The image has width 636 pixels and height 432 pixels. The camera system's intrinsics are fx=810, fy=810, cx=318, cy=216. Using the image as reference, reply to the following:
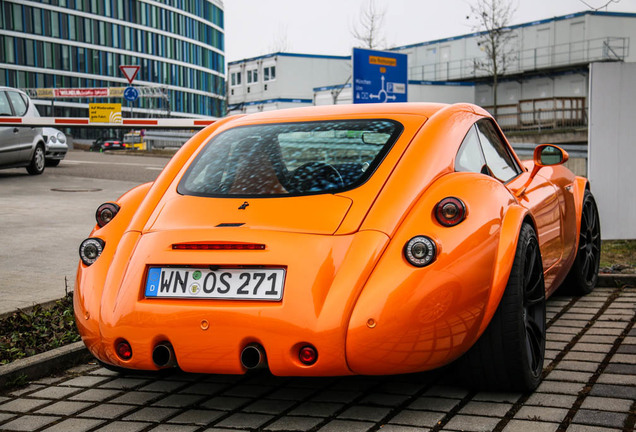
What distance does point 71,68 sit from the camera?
7469 centimetres

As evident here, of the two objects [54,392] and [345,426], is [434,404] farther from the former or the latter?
[54,392]

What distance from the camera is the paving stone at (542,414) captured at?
3.42m

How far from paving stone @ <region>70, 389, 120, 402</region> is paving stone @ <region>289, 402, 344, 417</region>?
99cm

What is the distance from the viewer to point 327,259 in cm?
340

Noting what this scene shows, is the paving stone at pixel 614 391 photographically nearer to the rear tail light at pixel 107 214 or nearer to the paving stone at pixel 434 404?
the paving stone at pixel 434 404

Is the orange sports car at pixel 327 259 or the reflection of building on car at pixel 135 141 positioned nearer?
the orange sports car at pixel 327 259

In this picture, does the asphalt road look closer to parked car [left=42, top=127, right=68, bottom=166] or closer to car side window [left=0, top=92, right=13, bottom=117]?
parked car [left=42, top=127, right=68, bottom=166]

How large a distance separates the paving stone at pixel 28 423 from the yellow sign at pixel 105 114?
8.13 metres

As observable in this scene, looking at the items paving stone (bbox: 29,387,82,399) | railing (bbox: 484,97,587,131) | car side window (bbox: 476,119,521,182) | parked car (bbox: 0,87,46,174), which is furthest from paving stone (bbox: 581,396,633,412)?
railing (bbox: 484,97,587,131)

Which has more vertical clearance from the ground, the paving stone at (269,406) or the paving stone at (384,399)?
the paving stone at (384,399)

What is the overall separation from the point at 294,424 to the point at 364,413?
1.09 ft

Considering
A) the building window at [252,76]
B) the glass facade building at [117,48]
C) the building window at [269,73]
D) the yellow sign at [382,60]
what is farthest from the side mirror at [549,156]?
the glass facade building at [117,48]

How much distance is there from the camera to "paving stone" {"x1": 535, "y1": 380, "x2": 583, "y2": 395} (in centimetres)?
381

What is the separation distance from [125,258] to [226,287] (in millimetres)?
616
